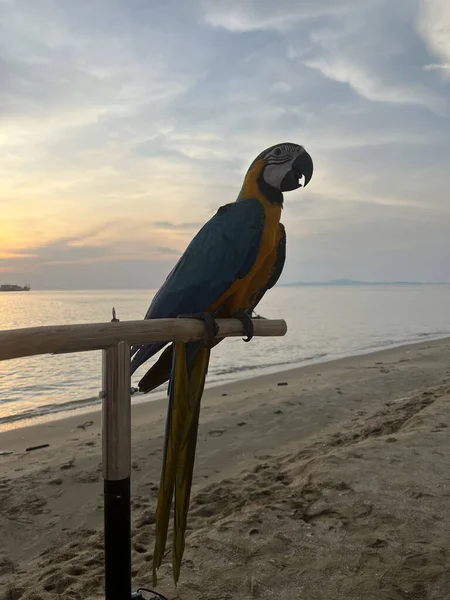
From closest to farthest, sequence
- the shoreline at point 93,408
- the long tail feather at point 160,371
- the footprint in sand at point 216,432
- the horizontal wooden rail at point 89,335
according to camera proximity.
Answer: the horizontal wooden rail at point 89,335, the long tail feather at point 160,371, the footprint in sand at point 216,432, the shoreline at point 93,408

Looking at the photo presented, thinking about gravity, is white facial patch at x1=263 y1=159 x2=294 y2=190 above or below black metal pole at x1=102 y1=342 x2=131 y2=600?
above

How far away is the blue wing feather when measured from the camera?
2184mm

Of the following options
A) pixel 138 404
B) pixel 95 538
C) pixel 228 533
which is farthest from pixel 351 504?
pixel 138 404

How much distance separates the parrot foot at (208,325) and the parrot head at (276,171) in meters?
0.74

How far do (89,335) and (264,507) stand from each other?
220 centimetres

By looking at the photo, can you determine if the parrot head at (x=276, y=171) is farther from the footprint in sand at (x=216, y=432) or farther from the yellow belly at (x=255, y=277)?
the footprint in sand at (x=216, y=432)

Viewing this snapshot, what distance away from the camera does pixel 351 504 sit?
3.14m

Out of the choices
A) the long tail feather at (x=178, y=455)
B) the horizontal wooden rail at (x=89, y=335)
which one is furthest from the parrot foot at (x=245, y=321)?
the long tail feather at (x=178, y=455)

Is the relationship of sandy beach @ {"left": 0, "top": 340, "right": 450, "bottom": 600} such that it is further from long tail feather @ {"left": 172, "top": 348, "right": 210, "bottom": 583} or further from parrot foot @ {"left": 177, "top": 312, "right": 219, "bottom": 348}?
parrot foot @ {"left": 177, "top": 312, "right": 219, "bottom": 348}

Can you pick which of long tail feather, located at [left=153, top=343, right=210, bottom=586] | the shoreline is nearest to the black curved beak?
long tail feather, located at [left=153, top=343, right=210, bottom=586]

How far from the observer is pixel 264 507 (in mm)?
3205

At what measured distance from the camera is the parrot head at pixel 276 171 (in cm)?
240

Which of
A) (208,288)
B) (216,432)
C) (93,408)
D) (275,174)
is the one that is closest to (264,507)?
(208,288)

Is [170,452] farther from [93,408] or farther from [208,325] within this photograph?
[93,408]
